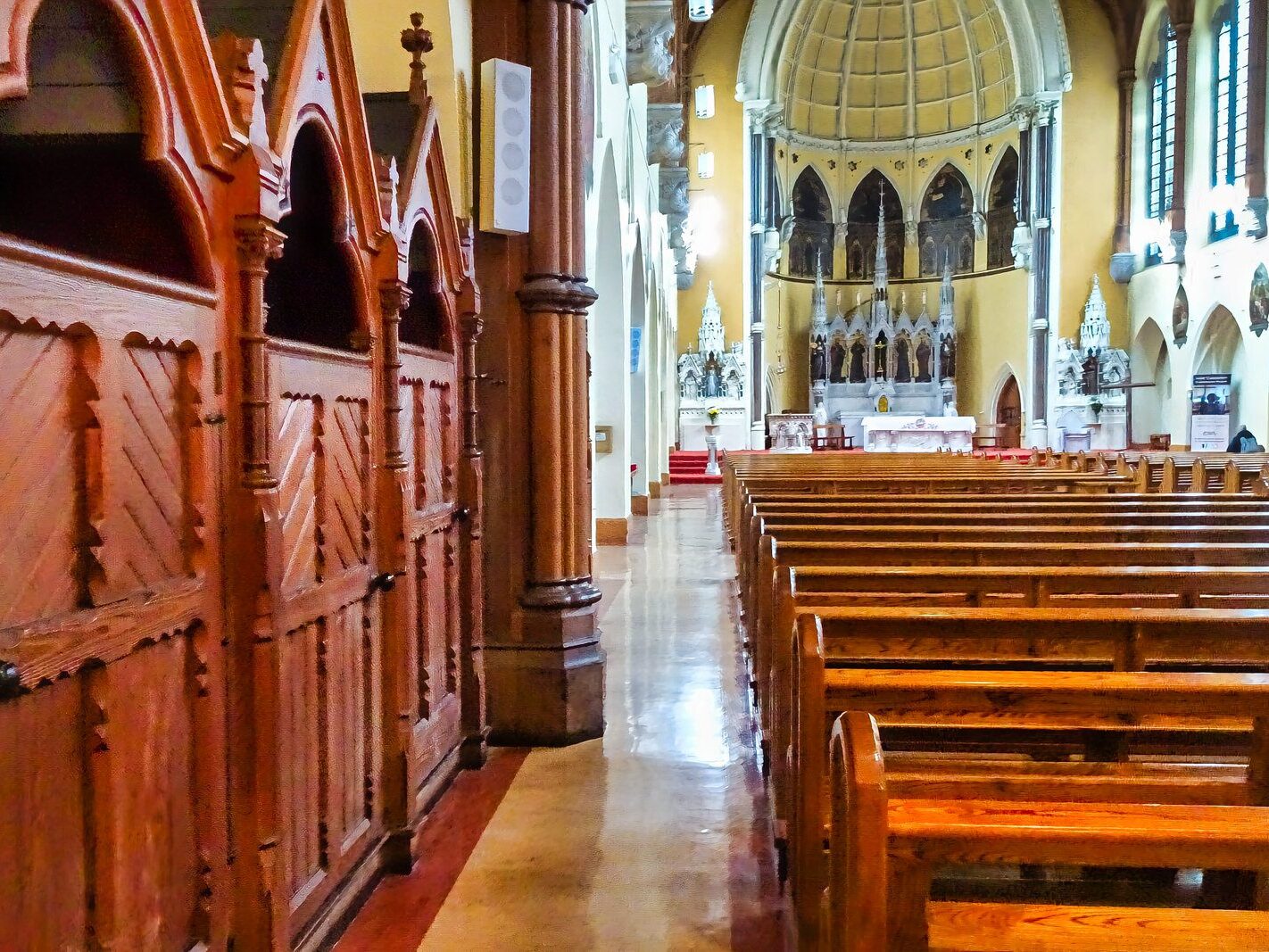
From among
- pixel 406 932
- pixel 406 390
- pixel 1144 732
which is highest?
pixel 406 390

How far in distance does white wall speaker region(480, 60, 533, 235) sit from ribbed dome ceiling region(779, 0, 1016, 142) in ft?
71.1

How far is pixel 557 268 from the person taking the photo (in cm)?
399

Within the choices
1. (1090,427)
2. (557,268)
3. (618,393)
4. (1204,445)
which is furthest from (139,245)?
(1090,427)

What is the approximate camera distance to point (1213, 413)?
16.2 m

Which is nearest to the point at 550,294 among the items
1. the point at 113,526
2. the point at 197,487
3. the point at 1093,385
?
the point at 197,487

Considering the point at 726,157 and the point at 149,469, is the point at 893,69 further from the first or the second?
the point at 149,469

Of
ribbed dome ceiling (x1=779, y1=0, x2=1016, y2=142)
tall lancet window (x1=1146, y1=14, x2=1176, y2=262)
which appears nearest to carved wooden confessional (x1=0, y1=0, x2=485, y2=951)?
tall lancet window (x1=1146, y1=14, x2=1176, y2=262)

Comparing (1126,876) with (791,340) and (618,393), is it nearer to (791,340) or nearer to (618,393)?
(618,393)

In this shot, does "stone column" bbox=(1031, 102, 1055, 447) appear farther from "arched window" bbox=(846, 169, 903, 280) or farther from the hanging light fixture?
the hanging light fixture

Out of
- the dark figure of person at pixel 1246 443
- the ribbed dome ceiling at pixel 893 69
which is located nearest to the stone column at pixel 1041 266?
the ribbed dome ceiling at pixel 893 69

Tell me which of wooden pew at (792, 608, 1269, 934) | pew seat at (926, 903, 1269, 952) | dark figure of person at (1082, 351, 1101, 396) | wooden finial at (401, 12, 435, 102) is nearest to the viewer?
pew seat at (926, 903, 1269, 952)

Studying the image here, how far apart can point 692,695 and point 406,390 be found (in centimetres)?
216

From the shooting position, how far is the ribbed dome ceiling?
23828 millimetres

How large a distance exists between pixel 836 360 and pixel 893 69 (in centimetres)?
780
